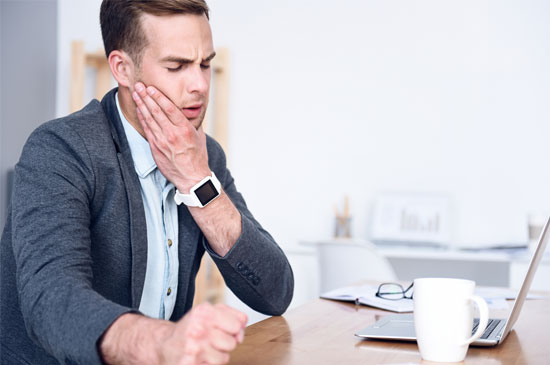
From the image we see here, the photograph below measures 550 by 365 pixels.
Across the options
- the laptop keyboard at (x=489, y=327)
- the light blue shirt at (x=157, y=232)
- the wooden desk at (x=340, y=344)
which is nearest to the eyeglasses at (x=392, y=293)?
Result: the wooden desk at (x=340, y=344)

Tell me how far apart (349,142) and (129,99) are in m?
2.75

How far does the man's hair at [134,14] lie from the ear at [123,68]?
0.01 metres

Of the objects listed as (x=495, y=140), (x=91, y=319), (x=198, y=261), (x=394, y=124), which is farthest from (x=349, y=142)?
(x=91, y=319)

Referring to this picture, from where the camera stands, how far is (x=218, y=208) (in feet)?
4.07

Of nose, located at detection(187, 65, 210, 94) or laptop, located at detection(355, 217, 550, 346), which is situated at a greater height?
nose, located at detection(187, 65, 210, 94)

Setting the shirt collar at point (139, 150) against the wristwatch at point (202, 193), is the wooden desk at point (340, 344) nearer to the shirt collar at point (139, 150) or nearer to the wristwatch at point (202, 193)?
the wristwatch at point (202, 193)

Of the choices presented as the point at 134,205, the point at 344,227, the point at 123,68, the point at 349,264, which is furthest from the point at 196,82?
the point at 344,227

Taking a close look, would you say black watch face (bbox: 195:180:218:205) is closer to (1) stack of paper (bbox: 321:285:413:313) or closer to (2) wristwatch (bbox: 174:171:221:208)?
(2) wristwatch (bbox: 174:171:221:208)

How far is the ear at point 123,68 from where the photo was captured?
1.35 metres

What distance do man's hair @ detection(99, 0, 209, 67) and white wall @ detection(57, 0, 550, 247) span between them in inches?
106

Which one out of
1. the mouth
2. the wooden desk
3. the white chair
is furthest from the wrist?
the white chair

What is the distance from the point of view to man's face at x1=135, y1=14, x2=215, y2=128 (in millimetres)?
1310

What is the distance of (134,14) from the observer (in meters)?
1.32

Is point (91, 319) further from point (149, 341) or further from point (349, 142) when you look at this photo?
point (349, 142)
